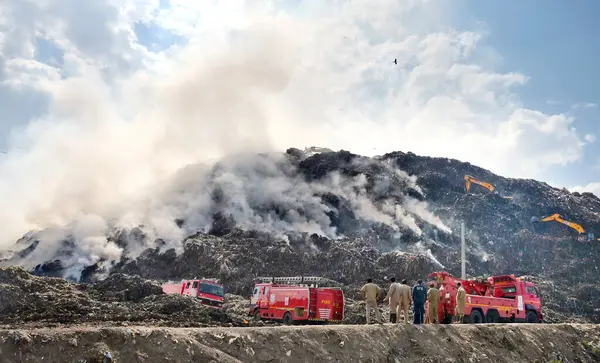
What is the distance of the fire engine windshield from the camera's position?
28734 mm

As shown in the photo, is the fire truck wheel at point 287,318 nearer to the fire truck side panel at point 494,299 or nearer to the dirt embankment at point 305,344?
the fire truck side panel at point 494,299

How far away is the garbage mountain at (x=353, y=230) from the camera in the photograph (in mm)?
41594

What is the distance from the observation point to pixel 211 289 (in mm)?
29141

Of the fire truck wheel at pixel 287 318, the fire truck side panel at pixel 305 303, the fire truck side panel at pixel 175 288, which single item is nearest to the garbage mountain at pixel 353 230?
the fire truck side panel at pixel 175 288

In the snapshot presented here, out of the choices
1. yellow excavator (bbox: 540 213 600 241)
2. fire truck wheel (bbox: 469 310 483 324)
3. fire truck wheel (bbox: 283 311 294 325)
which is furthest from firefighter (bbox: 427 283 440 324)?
yellow excavator (bbox: 540 213 600 241)

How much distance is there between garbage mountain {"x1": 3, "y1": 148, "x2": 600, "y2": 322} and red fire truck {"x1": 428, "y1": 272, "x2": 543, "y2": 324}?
9830 mm

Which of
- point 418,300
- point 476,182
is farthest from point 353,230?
point 418,300

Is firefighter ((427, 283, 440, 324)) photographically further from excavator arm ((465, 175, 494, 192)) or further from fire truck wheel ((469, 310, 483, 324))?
excavator arm ((465, 175, 494, 192))

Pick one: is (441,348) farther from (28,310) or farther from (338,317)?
(28,310)

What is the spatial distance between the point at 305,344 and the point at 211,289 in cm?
1817

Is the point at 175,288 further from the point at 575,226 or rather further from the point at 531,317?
the point at 575,226

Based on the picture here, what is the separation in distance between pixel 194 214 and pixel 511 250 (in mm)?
34455

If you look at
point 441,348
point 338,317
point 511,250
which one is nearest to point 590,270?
point 511,250

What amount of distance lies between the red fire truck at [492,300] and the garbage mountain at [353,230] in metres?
9.83
